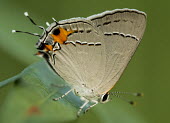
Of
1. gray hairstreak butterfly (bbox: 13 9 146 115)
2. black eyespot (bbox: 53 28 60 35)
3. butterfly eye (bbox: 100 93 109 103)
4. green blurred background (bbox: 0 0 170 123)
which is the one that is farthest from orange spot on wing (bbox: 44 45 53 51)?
butterfly eye (bbox: 100 93 109 103)

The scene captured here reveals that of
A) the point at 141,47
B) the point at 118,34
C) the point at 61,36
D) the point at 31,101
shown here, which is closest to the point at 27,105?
the point at 31,101

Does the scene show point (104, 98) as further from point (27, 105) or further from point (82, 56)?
point (27, 105)

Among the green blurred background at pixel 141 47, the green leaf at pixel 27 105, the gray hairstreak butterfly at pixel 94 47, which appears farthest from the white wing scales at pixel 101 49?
the green leaf at pixel 27 105

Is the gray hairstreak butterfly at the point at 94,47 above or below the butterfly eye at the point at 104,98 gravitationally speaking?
above

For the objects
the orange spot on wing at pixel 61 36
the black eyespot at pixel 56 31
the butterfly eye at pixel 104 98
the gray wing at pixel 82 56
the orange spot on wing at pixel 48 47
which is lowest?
the butterfly eye at pixel 104 98

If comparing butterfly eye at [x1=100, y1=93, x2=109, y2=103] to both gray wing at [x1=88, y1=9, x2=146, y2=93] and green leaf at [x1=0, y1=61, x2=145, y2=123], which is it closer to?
gray wing at [x1=88, y1=9, x2=146, y2=93]

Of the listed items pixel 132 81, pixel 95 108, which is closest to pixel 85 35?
pixel 95 108

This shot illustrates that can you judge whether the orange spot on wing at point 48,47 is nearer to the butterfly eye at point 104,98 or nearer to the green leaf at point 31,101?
the green leaf at point 31,101
